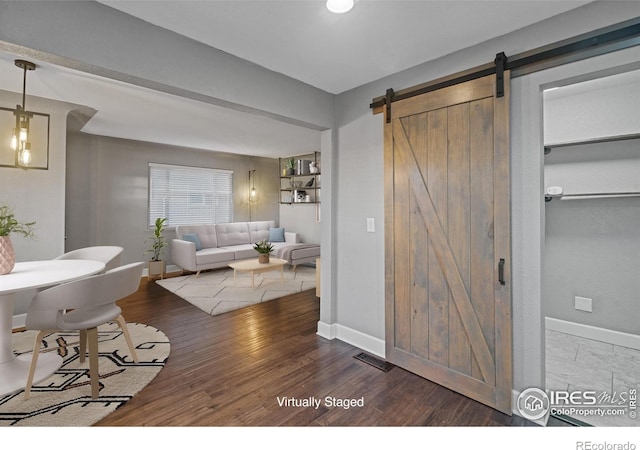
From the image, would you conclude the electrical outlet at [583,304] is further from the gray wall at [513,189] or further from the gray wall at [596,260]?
the gray wall at [513,189]

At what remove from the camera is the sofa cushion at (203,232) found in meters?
6.11

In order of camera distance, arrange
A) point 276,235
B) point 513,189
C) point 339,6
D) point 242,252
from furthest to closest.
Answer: point 276,235 → point 242,252 → point 513,189 → point 339,6

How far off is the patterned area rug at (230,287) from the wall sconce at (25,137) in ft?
7.74

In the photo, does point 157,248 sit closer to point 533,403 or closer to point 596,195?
point 533,403

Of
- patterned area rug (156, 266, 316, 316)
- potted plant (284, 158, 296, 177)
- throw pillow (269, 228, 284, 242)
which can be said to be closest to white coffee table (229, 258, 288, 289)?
patterned area rug (156, 266, 316, 316)

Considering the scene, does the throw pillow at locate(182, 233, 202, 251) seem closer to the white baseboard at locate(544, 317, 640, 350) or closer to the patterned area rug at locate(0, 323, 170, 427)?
the patterned area rug at locate(0, 323, 170, 427)

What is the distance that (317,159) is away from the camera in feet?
22.7

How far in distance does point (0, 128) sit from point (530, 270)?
5072 millimetres

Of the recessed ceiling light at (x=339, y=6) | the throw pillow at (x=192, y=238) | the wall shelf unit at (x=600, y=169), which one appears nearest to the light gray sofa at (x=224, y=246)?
the throw pillow at (x=192, y=238)

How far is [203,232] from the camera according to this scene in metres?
6.38

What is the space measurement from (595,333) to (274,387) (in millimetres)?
3021

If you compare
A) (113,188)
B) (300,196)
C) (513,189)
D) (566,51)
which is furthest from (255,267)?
(566,51)

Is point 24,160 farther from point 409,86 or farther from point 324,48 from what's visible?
point 409,86
